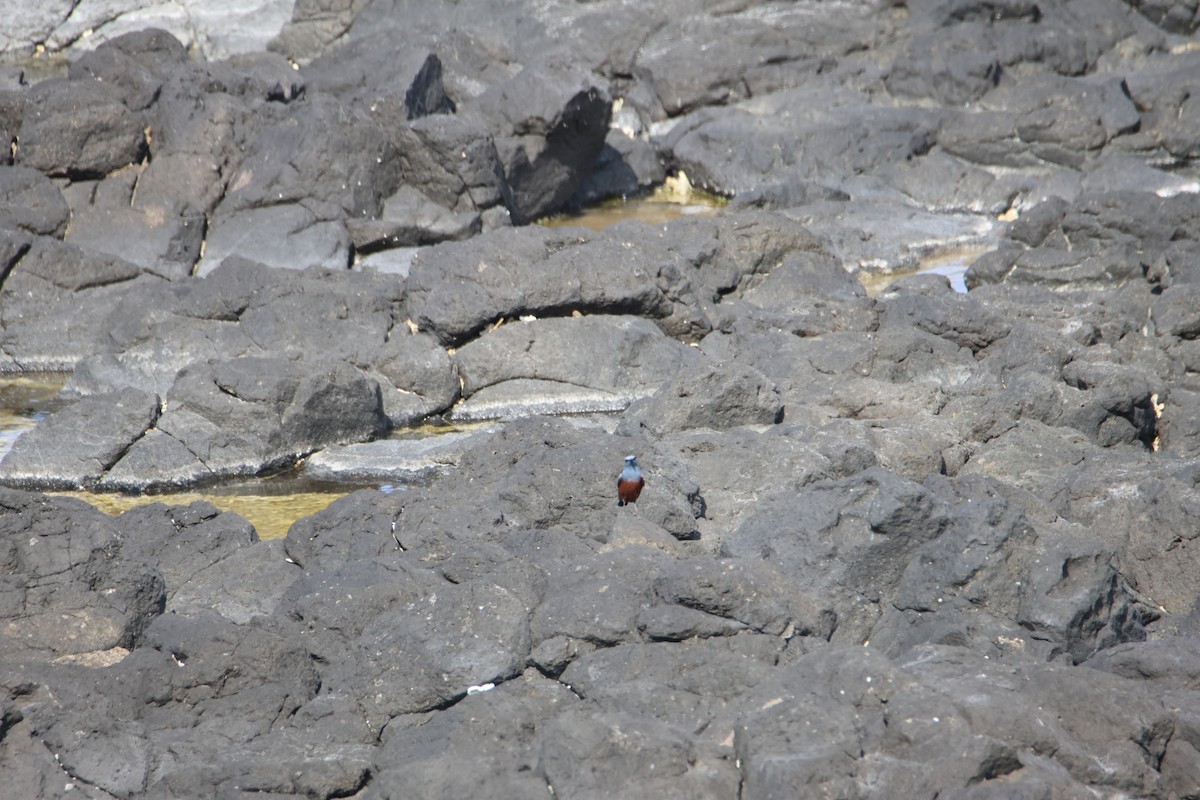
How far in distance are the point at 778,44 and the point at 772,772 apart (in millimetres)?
18357

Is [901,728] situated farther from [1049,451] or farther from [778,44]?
[778,44]

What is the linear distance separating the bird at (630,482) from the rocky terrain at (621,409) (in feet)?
0.62

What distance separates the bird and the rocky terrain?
0.19 meters

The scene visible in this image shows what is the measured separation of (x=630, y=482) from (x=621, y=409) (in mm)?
4293

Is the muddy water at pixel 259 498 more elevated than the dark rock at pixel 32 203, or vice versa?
the dark rock at pixel 32 203

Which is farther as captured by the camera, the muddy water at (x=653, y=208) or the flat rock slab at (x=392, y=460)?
the muddy water at (x=653, y=208)

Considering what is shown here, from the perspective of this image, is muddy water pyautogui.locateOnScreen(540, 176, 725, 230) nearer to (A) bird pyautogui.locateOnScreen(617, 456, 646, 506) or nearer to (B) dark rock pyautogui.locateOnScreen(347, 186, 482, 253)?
(B) dark rock pyautogui.locateOnScreen(347, 186, 482, 253)

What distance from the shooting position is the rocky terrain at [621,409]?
534 cm

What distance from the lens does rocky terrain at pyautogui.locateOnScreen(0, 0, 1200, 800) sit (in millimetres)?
5336

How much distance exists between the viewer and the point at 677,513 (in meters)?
7.31

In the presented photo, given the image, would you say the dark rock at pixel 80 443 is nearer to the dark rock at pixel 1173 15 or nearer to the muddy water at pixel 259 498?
the muddy water at pixel 259 498

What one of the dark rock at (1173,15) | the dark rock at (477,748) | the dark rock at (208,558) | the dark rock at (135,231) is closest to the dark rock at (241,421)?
the dark rock at (208,558)

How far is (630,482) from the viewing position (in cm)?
717

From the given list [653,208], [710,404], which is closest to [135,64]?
[653,208]
